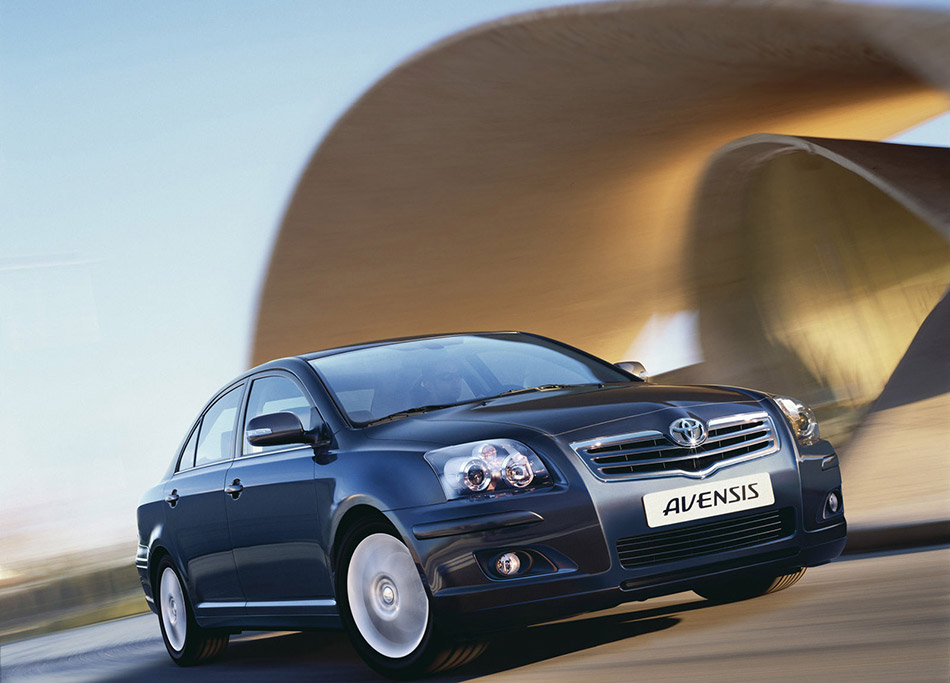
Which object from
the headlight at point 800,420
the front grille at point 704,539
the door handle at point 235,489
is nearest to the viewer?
the front grille at point 704,539

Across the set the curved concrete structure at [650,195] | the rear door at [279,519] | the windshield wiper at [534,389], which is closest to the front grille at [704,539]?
the windshield wiper at [534,389]

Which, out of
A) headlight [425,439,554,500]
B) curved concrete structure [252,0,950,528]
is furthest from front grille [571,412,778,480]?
curved concrete structure [252,0,950,528]

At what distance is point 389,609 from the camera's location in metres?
5.59

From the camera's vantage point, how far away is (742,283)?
25875 mm

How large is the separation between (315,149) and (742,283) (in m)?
9.30

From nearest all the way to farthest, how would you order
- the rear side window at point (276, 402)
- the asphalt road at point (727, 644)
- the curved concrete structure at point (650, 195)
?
the asphalt road at point (727, 644) → the rear side window at point (276, 402) → the curved concrete structure at point (650, 195)

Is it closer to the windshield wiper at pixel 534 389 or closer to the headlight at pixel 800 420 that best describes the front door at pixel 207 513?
the windshield wiper at pixel 534 389

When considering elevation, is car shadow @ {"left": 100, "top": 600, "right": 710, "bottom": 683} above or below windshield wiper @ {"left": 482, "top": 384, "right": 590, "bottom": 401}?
below

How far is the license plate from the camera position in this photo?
537 cm

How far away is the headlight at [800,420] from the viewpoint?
604 cm

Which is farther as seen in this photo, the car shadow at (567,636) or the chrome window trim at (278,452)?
the chrome window trim at (278,452)

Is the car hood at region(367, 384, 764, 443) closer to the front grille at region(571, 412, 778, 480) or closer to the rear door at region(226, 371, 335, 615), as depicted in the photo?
the front grille at region(571, 412, 778, 480)

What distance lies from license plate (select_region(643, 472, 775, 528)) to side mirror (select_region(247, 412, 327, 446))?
1.66 meters

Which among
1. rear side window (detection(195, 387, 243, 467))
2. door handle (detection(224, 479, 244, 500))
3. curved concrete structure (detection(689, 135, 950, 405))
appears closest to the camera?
door handle (detection(224, 479, 244, 500))
